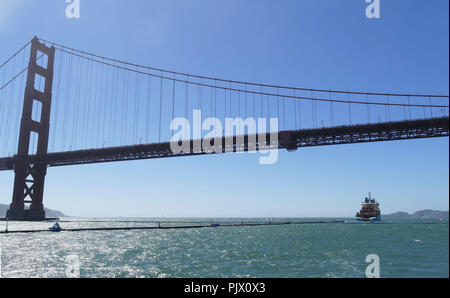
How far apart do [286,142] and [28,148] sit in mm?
55435

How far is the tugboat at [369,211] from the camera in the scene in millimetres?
131000

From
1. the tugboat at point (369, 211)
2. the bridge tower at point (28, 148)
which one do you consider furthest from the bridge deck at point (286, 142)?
the tugboat at point (369, 211)

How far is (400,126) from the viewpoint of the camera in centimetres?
5384

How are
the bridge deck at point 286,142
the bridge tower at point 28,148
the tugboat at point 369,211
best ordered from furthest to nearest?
the tugboat at point 369,211 < the bridge tower at point 28,148 < the bridge deck at point 286,142

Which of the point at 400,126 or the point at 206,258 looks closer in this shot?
the point at 206,258

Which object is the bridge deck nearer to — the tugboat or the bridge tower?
the bridge tower

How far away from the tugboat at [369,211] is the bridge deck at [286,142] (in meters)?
82.6

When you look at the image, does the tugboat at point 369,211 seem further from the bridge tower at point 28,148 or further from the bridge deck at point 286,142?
the bridge tower at point 28,148

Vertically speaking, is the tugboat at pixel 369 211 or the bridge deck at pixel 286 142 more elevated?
the bridge deck at pixel 286 142
